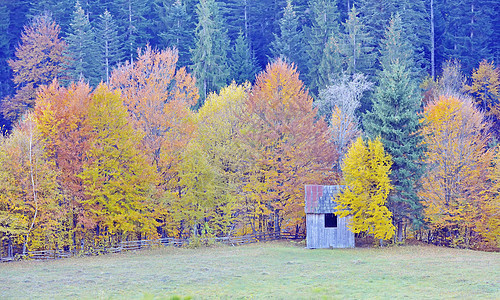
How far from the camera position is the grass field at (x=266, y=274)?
22109mm

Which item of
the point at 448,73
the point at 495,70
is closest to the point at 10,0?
the point at 448,73

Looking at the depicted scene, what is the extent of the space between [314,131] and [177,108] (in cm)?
1008

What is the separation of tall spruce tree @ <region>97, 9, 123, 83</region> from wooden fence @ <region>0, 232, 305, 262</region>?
29666mm

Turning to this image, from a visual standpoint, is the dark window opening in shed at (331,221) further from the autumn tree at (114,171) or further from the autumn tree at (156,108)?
the autumn tree at (114,171)

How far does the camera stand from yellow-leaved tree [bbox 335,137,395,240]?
35.2m

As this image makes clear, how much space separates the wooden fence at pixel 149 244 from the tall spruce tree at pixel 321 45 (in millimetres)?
20226

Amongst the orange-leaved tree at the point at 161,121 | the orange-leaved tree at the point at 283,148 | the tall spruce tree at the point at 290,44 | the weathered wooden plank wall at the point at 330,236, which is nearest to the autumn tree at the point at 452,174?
the weathered wooden plank wall at the point at 330,236

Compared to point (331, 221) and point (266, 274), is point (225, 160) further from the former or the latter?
point (266, 274)

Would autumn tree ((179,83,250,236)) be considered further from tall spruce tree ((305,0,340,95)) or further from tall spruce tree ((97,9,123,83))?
tall spruce tree ((97,9,123,83))

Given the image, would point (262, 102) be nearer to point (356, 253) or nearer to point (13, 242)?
point (356, 253)

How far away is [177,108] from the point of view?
3994 cm

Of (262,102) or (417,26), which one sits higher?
(417,26)

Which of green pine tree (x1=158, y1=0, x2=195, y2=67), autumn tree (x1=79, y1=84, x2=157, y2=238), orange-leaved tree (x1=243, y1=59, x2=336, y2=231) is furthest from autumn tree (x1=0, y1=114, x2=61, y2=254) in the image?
green pine tree (x1=158, y1=0, x2=195, y2=67)

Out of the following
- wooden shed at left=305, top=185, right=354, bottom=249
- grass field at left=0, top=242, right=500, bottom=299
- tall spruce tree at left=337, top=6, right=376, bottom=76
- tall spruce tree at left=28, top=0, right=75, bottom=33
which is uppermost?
tall spruce tree at left=28, top=0, right=75, bottom=33
